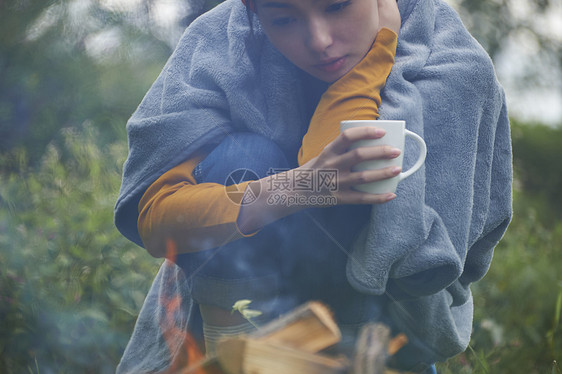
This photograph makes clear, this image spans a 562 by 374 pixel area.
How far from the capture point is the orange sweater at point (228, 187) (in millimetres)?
724

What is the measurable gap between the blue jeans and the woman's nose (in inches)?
6.0

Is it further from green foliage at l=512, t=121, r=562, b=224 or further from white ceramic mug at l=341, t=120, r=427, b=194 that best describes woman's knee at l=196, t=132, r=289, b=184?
green foliage at l=512, t=121, r=562, b=224

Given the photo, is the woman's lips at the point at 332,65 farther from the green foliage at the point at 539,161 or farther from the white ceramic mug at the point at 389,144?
the green foliage at the point at 539,161

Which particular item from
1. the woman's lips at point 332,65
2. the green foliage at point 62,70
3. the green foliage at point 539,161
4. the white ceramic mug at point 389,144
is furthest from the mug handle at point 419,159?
the green foliage at point 539,161

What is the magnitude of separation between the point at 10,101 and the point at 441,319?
78 centimetres

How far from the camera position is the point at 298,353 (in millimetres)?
535

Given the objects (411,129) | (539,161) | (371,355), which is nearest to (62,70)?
(411,129)

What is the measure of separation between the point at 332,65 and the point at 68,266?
2.27ft

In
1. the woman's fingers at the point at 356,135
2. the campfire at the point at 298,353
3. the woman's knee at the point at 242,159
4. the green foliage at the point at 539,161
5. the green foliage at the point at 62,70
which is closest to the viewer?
the campfire at the point at 298,353

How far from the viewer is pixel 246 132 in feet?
2.64

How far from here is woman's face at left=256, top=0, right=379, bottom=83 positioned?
700 mm

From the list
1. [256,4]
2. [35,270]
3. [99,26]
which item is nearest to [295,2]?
[256,4]

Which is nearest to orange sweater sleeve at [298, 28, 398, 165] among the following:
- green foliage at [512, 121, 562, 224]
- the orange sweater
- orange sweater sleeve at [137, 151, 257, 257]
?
the orange sweater

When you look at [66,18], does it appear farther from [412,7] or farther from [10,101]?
[412,7]
